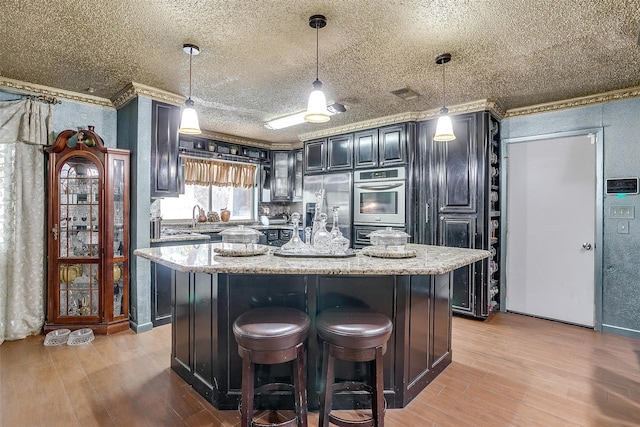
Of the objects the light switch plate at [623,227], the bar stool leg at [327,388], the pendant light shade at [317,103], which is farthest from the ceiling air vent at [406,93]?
the bar stool leg at [327,388]

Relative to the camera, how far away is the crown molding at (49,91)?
3.15 meters

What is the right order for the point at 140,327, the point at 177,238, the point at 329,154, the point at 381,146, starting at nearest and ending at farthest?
the point at 140,327
the point at 177,238
the point at 381,146
the point at 329,154

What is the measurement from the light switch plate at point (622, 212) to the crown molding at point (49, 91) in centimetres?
563

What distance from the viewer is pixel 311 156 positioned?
540 centimetres

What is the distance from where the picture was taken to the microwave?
14.2ft

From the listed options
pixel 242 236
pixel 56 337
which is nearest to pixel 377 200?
pixel 242 236

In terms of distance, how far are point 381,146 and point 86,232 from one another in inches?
144

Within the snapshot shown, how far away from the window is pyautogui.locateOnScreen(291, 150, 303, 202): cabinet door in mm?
731

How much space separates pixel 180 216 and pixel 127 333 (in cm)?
232

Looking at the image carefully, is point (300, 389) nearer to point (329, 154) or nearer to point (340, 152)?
point (340, 152)

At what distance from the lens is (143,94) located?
133 inches

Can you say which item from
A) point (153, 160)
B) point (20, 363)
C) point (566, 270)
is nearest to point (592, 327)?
point (566, 270)

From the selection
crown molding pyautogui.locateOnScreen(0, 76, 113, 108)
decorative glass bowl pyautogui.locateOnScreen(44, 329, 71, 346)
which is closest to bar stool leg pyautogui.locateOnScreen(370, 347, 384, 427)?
decorative glass bowl pyautogui.locateOnScreen(44, 329, 71, 346)

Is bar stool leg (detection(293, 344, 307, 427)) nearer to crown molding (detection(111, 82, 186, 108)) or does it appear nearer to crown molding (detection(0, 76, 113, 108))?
crown molding (detection(111, 82, 186, 108))
